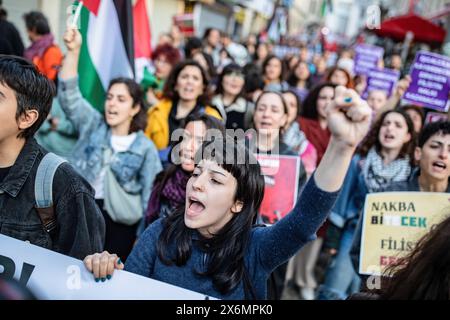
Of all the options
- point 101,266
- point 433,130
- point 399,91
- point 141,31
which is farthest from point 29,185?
point 399,91

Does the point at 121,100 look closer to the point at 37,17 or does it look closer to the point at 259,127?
the point at 259,127

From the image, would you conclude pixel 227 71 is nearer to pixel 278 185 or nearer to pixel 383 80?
pixel 278 185

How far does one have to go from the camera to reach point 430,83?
570cm

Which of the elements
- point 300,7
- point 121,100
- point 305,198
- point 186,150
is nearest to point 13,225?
point 305,198

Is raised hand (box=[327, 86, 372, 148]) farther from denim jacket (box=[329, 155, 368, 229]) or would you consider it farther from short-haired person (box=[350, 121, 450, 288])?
denim jacket (box=[329, 155, 368, 229])

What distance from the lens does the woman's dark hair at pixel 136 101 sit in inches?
149

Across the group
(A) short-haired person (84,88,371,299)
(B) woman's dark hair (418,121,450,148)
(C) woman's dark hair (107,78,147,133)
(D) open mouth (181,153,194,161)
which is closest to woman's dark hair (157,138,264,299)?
(A) short-haired person (84,88,371,299)

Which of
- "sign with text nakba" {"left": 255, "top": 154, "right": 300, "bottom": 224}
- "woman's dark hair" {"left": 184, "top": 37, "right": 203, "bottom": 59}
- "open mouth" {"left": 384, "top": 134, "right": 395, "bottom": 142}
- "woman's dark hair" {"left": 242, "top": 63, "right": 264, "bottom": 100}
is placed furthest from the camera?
"woman's dark hair" {"left": 184, "top": 37, "right": 203, "bottom": 59}

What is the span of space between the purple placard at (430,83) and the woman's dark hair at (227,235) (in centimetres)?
417

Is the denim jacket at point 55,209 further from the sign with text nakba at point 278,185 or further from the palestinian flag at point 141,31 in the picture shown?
the palestinian flag at point 141,31

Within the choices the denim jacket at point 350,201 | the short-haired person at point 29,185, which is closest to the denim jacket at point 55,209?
the short-haired person at point 29,185

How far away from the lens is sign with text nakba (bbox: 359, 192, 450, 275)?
112 inches

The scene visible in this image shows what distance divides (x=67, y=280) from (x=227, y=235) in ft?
2.07

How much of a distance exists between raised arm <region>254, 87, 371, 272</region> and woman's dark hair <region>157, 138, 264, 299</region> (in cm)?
23
